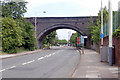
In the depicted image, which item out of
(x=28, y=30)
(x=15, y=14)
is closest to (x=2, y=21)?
(x=15, y=14)

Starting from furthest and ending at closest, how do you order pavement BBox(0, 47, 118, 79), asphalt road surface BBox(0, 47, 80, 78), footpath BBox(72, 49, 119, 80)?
asphalt road surface BBox(0, 47, 80, 78), pavement BBox(0, 47, 118, 79), footpath BBox(72, 49, 119, 80)

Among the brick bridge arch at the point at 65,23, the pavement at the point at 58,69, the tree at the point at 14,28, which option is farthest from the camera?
the brick bridge arch at the point at 65,23

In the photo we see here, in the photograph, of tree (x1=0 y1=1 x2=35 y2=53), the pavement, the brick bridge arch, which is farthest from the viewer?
the brick bridge arch

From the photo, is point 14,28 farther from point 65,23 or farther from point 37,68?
point 65,23

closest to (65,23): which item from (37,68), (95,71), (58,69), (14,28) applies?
(14,28)

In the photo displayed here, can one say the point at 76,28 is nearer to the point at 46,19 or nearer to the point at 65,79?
the point at 46,19

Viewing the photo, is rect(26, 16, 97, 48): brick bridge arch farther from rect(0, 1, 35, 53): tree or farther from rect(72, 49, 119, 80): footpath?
rect(72, 49, 119, 80): footpath

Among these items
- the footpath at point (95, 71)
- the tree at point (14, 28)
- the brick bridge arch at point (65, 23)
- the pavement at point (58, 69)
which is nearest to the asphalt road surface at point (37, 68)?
the pavement at point (58, 69)

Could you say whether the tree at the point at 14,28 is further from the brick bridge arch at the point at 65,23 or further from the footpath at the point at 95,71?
the footpath at the point at 95,71

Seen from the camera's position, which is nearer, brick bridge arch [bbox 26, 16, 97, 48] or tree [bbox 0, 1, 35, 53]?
tree [bbox 0, 1, 35, 53]

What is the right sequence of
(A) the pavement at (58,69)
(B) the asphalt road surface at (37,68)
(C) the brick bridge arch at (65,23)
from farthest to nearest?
(C) the brick bridge arch at (65,23), (B) the asphalt road surface at (37,68), (A) the pavement at (58,69)

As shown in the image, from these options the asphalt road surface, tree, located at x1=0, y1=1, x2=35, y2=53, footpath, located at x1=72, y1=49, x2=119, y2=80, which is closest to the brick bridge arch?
tree, located at x1=0, y1=1, x2=35, y2=53

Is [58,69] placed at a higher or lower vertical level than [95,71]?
lower

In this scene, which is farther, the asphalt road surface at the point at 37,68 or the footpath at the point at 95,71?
the asphalt road surface at the point at 37,68
